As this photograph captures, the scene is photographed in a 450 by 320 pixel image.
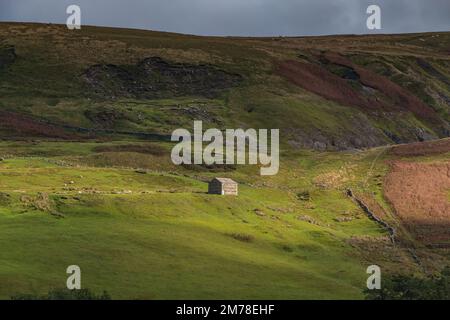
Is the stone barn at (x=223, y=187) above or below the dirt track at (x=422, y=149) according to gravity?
below

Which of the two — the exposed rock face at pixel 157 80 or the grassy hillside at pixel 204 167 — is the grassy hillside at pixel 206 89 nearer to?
the exposed rock face at pixel 157 80

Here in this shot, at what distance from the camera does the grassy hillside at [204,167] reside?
216ft

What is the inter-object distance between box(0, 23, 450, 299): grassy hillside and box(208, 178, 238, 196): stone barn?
56.5 inches

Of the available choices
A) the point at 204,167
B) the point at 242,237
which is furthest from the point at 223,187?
the point at 204,167

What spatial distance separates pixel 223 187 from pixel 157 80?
69.0 meters

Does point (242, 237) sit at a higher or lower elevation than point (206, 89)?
lower

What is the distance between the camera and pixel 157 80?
15288 cm

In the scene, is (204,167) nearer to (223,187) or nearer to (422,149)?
(223,187)

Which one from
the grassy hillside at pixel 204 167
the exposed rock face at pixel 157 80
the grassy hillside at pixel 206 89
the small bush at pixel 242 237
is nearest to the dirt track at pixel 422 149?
the grassy hillside at pixel 204 167

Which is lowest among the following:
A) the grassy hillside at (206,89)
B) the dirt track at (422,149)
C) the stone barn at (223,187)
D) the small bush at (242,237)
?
the small bush at (242,237)

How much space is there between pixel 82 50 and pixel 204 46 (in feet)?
69.7

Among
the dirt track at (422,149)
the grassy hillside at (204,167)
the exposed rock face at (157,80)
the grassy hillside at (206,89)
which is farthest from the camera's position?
the exposed rock face at (157,80)

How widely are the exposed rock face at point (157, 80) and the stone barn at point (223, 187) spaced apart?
62.0m

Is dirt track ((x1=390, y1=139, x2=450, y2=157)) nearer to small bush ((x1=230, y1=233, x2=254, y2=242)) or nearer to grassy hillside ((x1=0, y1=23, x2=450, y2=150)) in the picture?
grassy hillside ((x1=0, y1=23, x2=450, y2=150))
